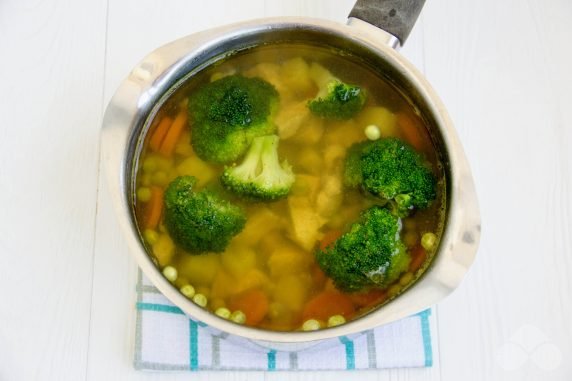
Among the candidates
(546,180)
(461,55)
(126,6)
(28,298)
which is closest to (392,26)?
(461,55)

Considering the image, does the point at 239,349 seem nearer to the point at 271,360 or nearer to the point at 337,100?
the point at 271,360

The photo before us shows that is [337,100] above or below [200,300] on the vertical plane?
above

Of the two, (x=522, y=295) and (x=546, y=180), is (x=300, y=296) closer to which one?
(x=522, y=295)

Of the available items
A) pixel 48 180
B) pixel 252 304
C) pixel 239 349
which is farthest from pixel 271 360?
pixel 48 180

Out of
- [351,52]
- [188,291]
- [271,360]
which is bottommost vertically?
[271,360]

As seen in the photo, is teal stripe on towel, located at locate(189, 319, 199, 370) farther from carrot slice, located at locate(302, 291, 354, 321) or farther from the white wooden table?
carrot slice, located at locate(302, 291, 354, 321)

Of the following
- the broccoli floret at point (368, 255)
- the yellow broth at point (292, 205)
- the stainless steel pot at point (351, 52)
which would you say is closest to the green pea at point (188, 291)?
the yellow broth at point (292, 205)

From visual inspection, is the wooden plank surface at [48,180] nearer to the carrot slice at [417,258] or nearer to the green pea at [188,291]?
the green pea at [188,291]
